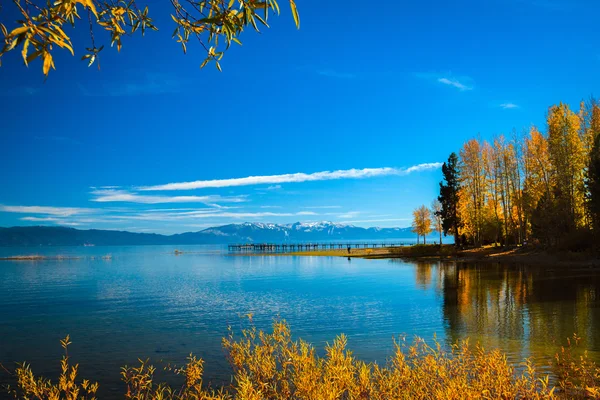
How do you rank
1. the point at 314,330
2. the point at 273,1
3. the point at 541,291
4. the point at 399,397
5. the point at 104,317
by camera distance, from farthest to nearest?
the point at 541,291
the point at 104,317
the point at 314,330
the point at 399,397
the point at 273,1

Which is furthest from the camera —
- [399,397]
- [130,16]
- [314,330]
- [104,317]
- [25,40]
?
[104,317]

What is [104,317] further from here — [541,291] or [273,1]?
[541,291]

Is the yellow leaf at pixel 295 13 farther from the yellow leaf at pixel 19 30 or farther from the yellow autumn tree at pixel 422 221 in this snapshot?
the yellow autumn tree at pixel 422 221

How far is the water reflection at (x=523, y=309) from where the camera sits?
15.3 m

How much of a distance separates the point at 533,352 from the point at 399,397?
9781mm

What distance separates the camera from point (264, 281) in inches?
1714

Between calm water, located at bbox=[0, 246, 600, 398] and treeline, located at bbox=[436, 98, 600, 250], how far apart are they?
30.5 ft

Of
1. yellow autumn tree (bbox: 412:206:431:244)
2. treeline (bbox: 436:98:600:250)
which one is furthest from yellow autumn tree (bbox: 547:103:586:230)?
yellow autumn tree (bbox: 412:206:431:244)

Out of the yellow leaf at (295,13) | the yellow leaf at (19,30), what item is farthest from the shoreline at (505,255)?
the yellow leaf at (19,30)

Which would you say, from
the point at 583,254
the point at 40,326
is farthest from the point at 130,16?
the point at 583,254

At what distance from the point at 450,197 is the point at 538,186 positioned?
17930mm

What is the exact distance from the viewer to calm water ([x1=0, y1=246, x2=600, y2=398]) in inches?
607

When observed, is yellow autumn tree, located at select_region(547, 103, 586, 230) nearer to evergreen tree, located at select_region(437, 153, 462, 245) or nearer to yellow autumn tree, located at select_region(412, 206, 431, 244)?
evergreen tree, located at select_region(437, 153, 462, 245)

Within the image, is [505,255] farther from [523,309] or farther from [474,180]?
[523,309]
